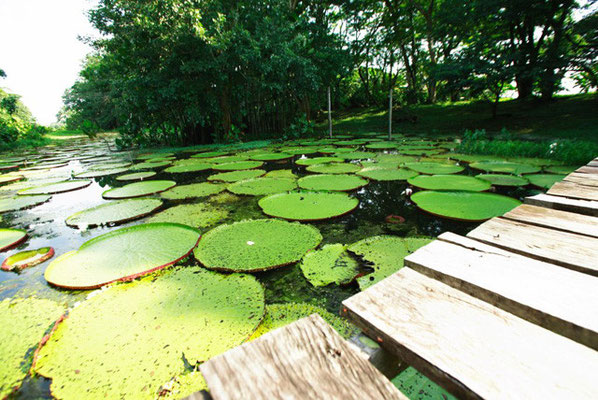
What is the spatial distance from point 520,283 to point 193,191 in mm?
3031

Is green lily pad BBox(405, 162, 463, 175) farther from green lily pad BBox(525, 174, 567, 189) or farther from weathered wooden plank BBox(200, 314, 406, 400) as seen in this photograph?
weathered wooden plank BBox(200, 314, 406, 400)

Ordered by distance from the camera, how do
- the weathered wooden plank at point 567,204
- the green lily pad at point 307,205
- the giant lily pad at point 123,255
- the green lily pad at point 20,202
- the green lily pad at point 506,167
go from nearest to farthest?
the weathered wooden plank at point 567,204
the giant lily pad at point 123,255
the green lily pad at point 307,205
the green lily pad at point 20,202
the green lily pad at point 506,167

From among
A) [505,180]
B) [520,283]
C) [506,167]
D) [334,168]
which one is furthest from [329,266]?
[506,167]

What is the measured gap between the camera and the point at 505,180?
2.83 meters

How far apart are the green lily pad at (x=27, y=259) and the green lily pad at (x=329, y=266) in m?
1.81

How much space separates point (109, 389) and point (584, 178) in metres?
2.86

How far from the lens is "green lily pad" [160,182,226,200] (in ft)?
9.41

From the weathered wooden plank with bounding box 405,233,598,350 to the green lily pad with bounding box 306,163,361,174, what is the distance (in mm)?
2786

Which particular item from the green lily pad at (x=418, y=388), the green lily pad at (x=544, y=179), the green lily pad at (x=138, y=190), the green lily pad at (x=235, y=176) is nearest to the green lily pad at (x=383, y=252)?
the green lily pad at (x=418, y=388)

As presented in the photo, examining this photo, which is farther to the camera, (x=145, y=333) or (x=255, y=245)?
(x=255, y=245)

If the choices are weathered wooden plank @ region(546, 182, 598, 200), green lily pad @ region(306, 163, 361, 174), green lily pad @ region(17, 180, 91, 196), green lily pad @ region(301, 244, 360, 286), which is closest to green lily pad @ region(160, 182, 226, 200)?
green lily pad @ region(306, 163, 361, 174)

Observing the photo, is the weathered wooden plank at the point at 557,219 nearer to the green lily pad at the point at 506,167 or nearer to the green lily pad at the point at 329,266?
the green lily pad at the point at 329,266

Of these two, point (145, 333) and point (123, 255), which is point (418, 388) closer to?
point (145, 333)

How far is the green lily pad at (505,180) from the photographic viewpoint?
2.70 metres
